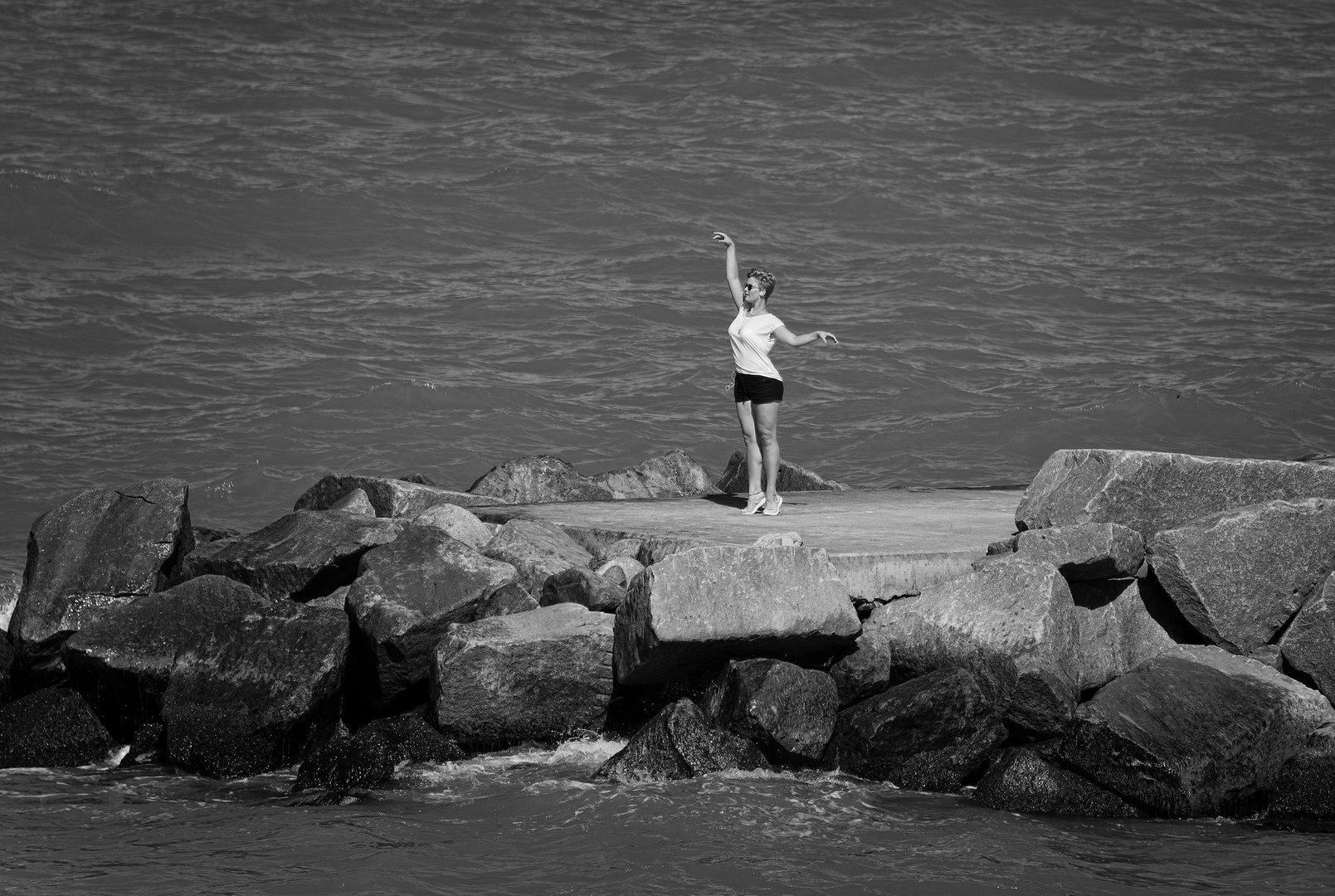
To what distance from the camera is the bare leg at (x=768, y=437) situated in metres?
10.0

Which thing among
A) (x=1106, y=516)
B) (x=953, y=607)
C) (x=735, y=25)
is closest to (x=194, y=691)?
(x=953, y=607)

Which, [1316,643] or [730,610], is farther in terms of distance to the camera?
[1316,643]

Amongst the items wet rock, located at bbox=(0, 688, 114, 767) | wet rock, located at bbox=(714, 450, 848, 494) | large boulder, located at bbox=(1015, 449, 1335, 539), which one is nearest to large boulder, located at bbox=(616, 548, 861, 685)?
large boulder, located at bbox=(1015, 449, 1335, 539)

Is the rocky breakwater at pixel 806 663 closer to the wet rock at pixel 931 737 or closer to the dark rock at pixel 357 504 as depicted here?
the wet rock at pixel 931 737

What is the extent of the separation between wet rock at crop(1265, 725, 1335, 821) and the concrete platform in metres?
2.06

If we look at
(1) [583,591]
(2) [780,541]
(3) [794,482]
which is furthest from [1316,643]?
(3) [794,482]

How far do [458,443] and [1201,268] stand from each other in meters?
12.9

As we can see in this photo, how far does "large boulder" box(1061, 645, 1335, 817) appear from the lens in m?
7.23

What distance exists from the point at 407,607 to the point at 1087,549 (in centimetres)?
391

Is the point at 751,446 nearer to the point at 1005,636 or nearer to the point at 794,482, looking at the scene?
the point at 794,482

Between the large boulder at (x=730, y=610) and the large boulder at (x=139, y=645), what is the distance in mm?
2349

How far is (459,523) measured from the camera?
32.5 feet

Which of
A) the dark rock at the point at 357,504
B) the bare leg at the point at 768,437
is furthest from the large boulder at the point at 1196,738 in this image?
the dark rock at the point at 357,504

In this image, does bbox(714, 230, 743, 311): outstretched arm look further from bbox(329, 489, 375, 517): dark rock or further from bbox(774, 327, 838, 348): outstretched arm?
bbox(329, 489, 375, 517): dark rock
